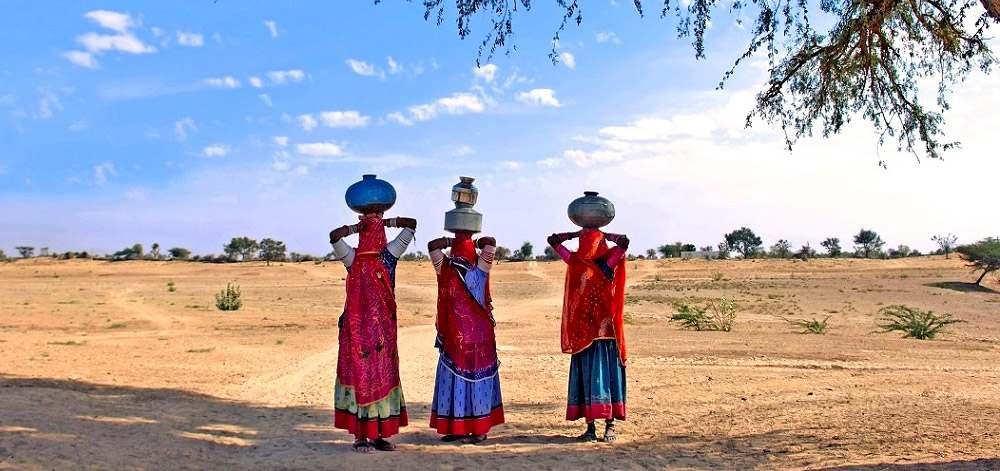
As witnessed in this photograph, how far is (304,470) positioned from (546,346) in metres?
9.93

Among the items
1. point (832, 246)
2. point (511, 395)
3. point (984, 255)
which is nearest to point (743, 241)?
point (832, 246)

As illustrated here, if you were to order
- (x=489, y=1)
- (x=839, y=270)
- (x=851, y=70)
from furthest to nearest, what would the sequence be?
1. (x=839, y=270)
2. (x=851, y=70)
3. (x=489, y=1)

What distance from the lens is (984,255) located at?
4025 centimetres

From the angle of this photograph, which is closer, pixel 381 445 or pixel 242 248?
pixel 381 445

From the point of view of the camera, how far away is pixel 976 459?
7.25 m

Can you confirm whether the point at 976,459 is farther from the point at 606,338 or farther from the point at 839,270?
the point at 839,270

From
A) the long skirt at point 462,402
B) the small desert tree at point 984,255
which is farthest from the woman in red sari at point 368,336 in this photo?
the small desert tree at point 984,255

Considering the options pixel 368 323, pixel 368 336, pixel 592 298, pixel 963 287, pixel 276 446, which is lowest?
pixel 276 446

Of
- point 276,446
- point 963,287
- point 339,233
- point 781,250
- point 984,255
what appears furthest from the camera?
point 781,250

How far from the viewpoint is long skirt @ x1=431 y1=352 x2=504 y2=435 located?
7.77m

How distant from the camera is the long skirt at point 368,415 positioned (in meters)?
7.51

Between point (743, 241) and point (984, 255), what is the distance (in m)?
41.4

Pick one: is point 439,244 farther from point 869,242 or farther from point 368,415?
point 869,242

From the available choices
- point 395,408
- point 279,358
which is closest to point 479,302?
point 395,408
